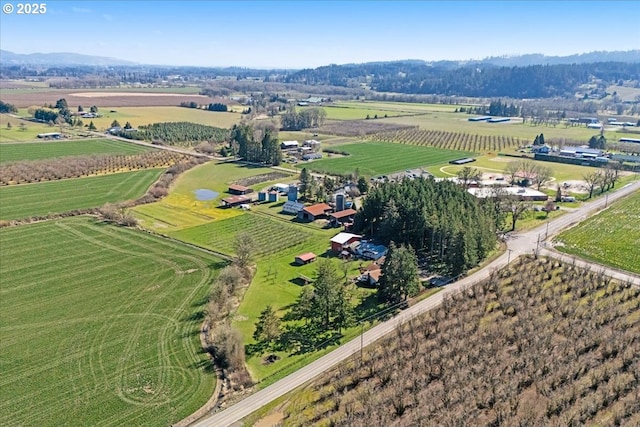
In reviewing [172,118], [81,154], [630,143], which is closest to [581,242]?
[630,143]

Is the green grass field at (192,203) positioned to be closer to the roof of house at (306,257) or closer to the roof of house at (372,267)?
the roof of house at (306,257)

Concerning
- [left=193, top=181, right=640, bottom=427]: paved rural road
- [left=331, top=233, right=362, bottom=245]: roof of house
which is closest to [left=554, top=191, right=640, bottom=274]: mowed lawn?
[left=193, top=181, right=640, bottom=427]: paved rural road

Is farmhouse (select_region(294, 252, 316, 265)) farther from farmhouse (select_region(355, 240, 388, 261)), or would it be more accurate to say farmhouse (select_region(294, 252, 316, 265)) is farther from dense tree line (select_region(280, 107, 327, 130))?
dense tree line (select_region(280, 107, 327, 130))

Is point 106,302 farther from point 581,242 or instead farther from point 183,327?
point 581,242

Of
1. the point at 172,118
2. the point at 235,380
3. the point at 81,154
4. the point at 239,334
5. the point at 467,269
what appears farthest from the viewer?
the point at 172,118

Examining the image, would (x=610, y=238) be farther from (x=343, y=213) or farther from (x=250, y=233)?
(x=250, y=233)

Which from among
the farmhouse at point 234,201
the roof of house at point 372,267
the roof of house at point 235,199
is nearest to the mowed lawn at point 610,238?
the roof of house at point 372,267
